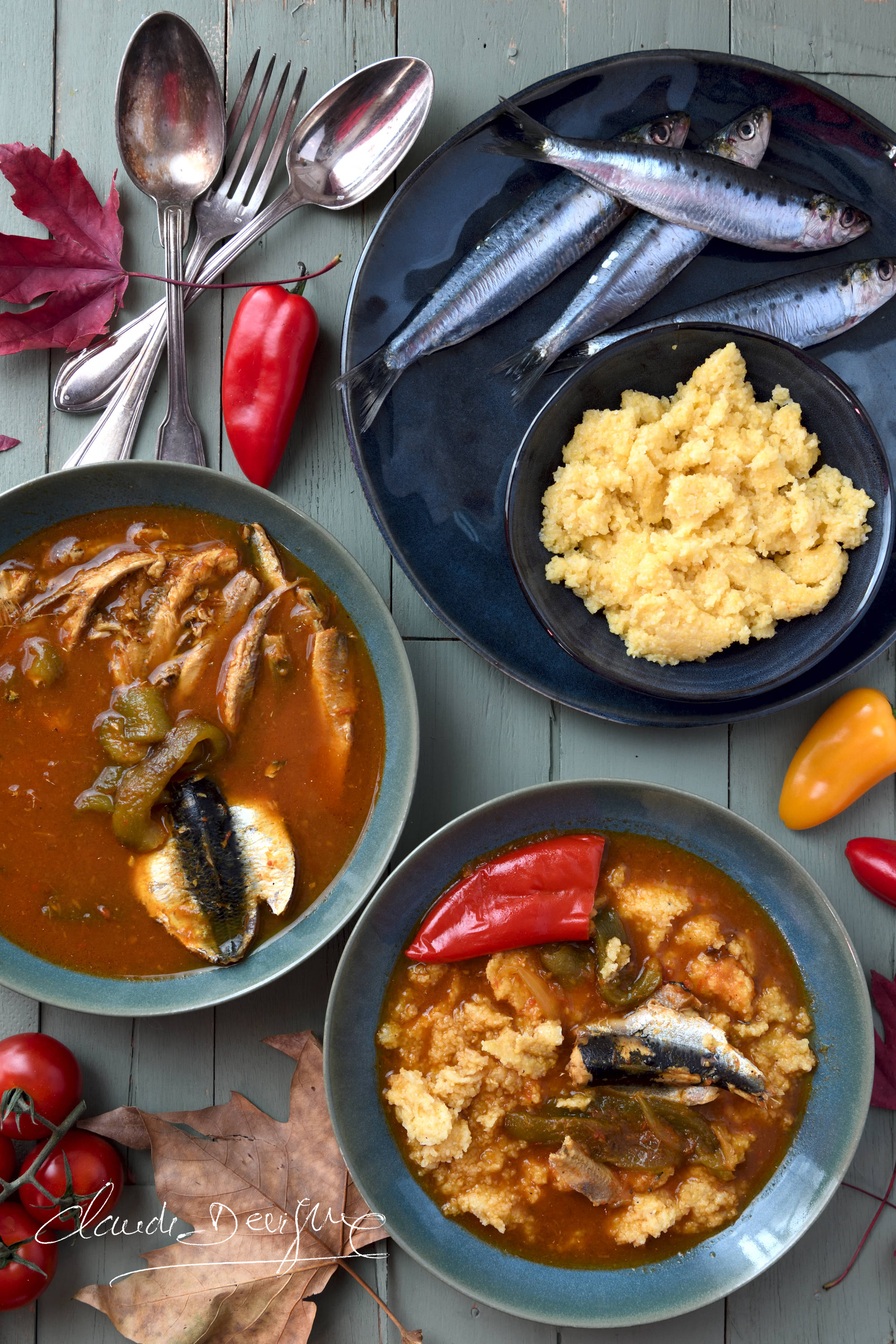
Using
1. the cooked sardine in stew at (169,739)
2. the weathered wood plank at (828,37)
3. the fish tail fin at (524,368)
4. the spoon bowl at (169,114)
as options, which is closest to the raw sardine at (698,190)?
the fish tail fin at (524,368)

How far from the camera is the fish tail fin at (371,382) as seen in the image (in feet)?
8.05

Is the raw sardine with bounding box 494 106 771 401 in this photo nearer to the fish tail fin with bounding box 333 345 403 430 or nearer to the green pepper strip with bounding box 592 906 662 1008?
the fish tail fin with bounding box 333 345 403 430

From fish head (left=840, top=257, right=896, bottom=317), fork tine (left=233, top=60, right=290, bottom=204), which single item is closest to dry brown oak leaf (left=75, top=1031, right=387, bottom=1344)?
fork tine (left=233, top=60, right=290, bottom=204)

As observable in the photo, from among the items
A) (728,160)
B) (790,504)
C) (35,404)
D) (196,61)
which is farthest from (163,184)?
(790,504)

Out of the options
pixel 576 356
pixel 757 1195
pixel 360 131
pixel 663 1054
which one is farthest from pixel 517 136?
pixel 757 1195

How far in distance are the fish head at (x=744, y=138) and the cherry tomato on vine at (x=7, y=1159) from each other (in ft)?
11.2

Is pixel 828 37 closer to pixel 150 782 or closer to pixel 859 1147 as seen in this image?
pixel 150 782

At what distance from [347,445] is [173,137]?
3.33 feet

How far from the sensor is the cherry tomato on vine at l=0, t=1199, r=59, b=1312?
2.39 m

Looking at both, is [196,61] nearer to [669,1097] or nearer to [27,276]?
[27,276]

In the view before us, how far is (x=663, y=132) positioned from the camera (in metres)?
2.43

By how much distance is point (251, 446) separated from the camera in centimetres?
255

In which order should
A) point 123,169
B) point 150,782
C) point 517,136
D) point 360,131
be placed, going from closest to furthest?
1. point 150,782
2. point 517,136
3. point 360,131
4. point 123,169

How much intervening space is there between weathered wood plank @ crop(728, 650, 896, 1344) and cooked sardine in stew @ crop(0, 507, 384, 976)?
1.22 m
